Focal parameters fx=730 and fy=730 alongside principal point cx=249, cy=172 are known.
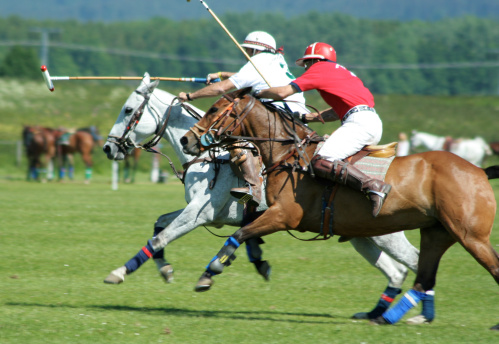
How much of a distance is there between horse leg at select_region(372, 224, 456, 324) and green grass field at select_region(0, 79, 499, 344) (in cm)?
17

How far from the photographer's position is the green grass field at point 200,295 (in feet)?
21.5

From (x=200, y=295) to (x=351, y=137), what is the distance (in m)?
2.78

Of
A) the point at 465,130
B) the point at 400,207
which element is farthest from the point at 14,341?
the point at 465,130

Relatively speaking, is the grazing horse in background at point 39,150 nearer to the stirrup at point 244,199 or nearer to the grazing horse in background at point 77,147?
the grazing horse in background at point 77,147

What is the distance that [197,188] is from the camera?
7.94 m

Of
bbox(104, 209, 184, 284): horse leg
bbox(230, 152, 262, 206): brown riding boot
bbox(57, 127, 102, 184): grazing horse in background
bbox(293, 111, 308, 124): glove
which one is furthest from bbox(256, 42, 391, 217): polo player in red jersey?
bbox(57, 127, 102, 184): grazing horse in background

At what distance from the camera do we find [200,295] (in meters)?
8.45

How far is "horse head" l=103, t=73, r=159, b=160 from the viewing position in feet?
27.7

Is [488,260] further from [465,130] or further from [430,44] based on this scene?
[430,44]

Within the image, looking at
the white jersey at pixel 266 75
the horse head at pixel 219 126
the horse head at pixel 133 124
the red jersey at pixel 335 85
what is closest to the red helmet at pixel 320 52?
the red jersey at pixel 335 85

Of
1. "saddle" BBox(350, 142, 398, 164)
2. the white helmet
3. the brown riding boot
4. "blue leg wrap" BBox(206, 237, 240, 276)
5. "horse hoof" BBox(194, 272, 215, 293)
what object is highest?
the white helmet

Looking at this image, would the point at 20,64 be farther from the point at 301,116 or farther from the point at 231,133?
the point at 231,133

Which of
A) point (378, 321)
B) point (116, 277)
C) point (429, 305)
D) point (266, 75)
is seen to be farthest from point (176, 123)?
point (429, 305)

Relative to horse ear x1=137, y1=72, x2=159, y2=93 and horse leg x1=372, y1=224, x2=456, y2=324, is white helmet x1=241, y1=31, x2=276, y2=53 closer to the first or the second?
horse ear x1=137, y1=72, x2=159, y2=93
